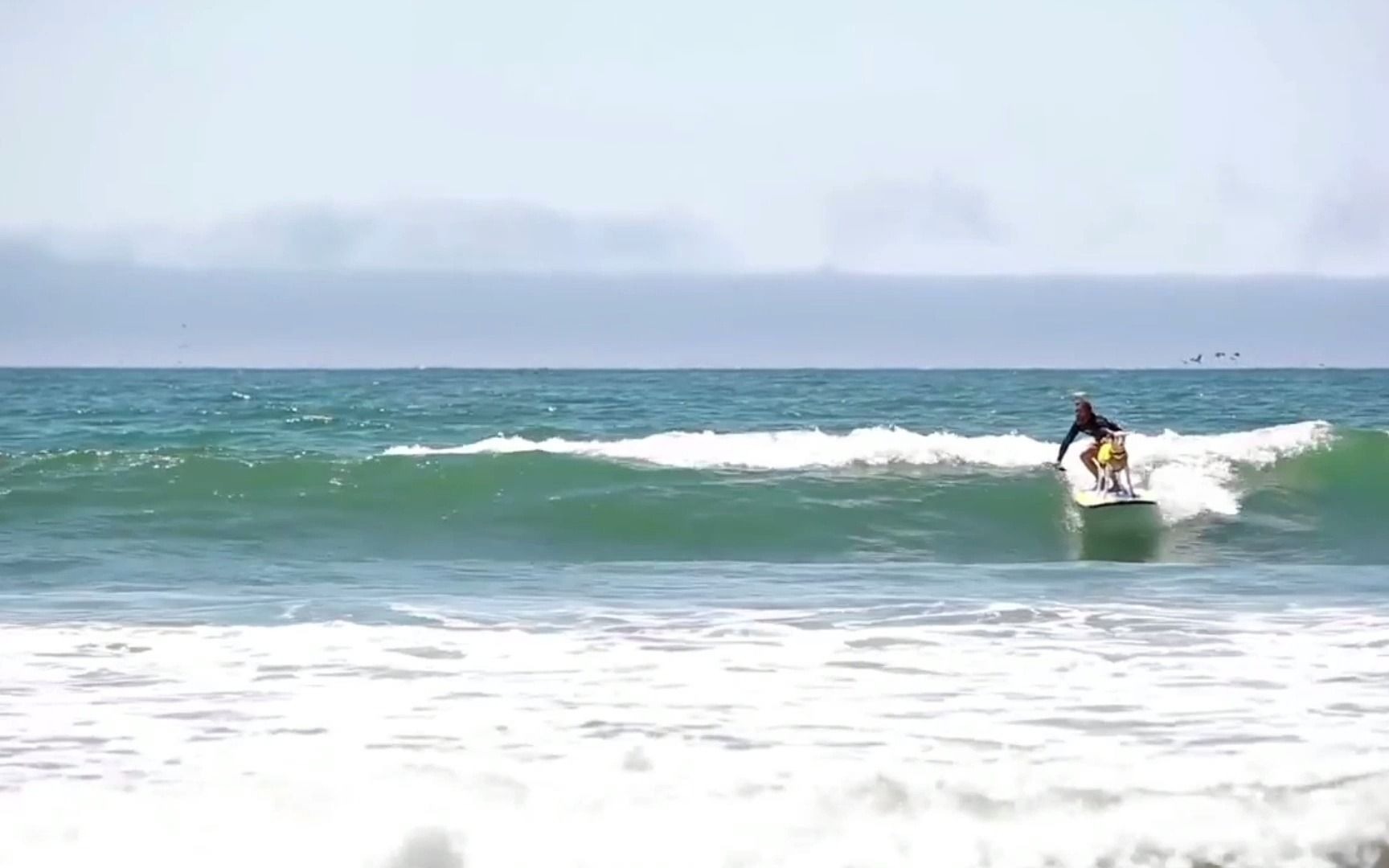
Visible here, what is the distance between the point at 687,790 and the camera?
21.5 ft

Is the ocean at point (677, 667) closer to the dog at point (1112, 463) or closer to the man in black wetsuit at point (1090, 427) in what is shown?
the dog at point (1112, 463)

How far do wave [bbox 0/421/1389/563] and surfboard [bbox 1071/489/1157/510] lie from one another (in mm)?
436

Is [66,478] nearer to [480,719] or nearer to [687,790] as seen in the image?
[480,719]

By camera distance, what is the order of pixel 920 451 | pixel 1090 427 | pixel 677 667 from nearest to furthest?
pixel 677 667, pixel 1090 427, pixel 920 451

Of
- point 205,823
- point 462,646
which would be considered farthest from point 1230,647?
point 205,823

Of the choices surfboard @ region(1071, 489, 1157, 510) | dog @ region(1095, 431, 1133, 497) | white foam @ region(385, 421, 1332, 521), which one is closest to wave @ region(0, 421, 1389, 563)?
white foam @ region(385, 421, 1332, 521)

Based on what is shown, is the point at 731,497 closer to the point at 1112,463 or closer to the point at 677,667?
the point at 1112,463

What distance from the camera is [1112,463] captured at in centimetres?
1875

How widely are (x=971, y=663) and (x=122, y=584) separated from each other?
7.31m

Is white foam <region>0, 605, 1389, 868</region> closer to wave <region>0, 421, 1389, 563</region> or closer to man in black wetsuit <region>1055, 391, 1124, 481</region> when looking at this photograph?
wave <region>0, 421, 1389, 563</region>

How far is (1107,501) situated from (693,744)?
1187cm

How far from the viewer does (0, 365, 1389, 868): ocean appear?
6.12 m

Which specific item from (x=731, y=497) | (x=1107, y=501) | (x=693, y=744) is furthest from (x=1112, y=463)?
(x=693, y=744)

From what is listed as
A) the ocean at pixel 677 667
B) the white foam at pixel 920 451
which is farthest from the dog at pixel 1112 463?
the white foam at pixel 920 451
